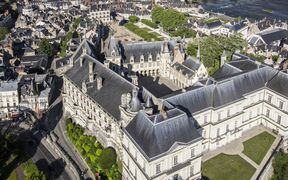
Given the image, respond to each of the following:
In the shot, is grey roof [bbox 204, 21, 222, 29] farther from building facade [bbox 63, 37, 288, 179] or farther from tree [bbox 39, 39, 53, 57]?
building facade [bbox 63, 37, 288, 179]

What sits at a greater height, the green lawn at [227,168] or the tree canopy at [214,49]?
the tree canopy at [214,49]

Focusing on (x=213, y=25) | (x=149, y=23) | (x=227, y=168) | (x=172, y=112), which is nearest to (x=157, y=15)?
(x=149, y=23)

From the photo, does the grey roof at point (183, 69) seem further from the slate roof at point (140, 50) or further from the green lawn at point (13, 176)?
the green lawn at point (13, 176)

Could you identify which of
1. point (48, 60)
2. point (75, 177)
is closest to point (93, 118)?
point (75, 177)

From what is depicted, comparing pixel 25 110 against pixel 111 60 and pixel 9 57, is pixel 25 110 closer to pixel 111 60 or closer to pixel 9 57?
pixel 111 60

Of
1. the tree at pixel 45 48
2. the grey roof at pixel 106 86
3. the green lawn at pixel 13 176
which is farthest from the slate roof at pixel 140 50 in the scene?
the green lawn at pixel 13 176

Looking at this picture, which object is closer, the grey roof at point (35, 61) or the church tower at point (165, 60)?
the church tower at point (165, 60)

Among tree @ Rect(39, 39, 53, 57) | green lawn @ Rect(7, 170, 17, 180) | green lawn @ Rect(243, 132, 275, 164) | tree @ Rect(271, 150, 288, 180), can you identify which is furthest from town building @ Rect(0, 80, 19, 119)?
tree @ Rect(271, 150, 288, 180)
